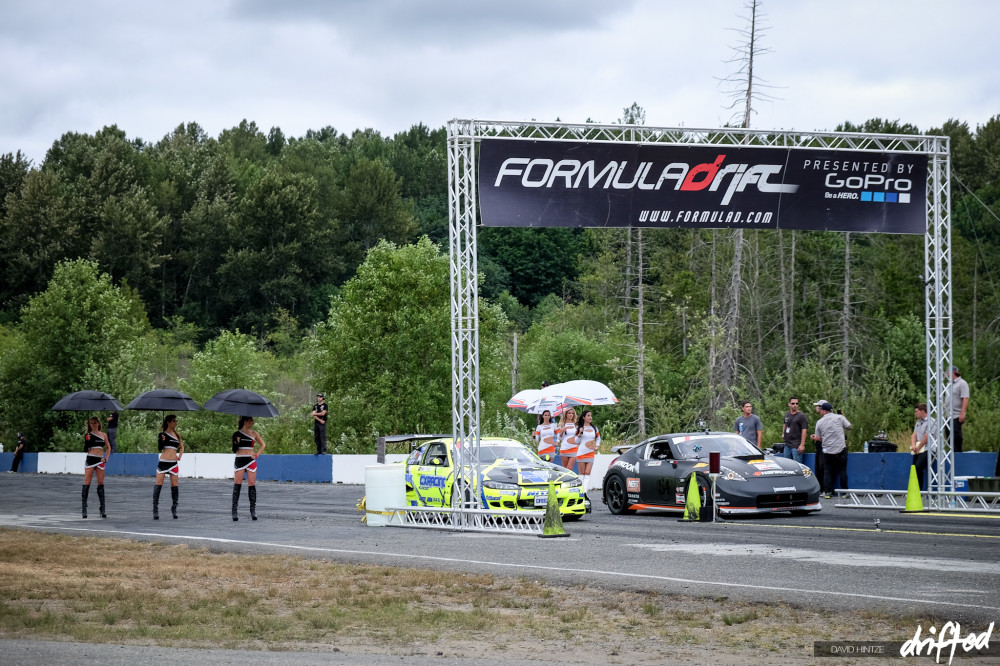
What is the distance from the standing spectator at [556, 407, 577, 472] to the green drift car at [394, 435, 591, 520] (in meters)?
2.48

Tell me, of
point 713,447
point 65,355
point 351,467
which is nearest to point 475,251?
point 713,447

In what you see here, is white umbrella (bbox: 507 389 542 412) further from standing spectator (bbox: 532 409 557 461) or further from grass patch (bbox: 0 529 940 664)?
grass patch (bbox: 0 529 940 664)

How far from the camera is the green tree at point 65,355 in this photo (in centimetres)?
6656

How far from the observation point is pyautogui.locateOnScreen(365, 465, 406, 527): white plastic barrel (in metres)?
19.1

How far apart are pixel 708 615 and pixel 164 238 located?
3723 inches

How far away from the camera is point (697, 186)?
790 inches

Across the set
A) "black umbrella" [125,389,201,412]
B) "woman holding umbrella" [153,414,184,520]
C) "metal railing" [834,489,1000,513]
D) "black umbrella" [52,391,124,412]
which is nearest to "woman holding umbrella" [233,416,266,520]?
"woman holding umbrella" [153,414,184,520]

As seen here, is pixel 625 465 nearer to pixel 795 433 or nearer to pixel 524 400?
pixel 795 433

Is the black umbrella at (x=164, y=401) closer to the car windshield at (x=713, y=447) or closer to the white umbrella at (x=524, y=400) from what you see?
the white umbrella at (x=524, y=400)

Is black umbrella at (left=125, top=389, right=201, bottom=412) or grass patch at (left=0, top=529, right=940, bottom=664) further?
black umbrella at (left=125, top=389, right=201, bottom=412)

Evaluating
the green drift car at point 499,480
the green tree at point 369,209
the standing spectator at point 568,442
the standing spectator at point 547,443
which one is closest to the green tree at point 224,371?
the green tree at point 369,209

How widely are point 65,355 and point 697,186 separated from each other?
55799 millimetres

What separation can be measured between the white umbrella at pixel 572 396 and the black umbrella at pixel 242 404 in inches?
344

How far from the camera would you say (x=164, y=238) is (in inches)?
3875
